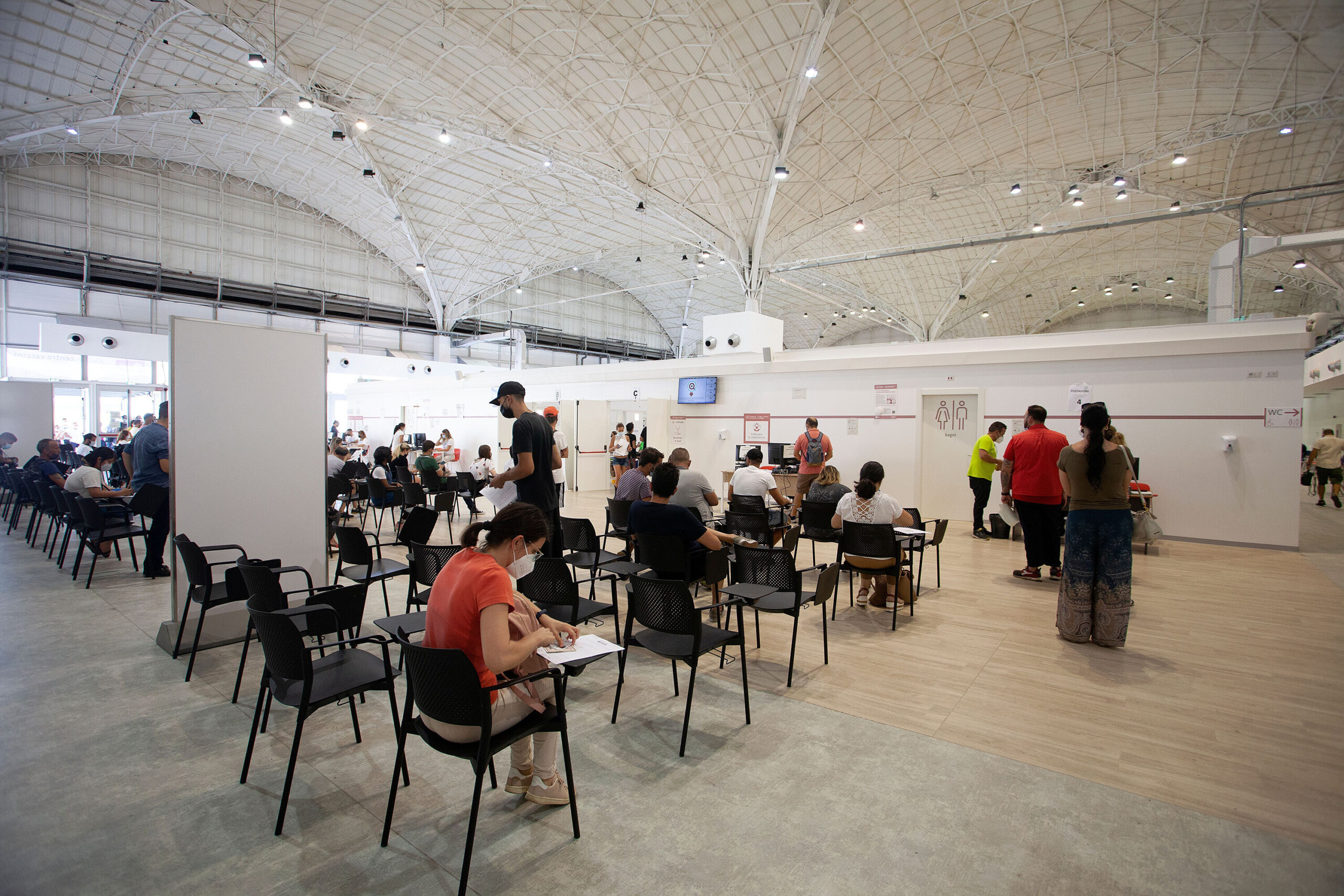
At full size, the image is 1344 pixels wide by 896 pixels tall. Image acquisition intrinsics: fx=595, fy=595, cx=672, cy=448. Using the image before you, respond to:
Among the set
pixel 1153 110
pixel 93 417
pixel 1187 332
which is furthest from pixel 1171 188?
pixel 93 417

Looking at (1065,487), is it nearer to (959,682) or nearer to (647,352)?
(959,682)

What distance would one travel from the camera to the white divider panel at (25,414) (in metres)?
11.6

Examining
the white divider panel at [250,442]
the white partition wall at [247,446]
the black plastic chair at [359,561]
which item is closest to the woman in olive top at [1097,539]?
the black plastic chair at [359,561]

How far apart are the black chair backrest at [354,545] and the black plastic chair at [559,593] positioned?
1.33 m

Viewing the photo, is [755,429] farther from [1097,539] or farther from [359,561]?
[359,561]

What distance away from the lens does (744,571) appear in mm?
3900

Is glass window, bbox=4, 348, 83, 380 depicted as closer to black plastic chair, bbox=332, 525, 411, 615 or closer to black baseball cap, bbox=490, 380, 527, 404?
black plastic chair, bbox=332, 525, 411, 615

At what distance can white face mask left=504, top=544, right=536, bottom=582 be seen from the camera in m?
2.26

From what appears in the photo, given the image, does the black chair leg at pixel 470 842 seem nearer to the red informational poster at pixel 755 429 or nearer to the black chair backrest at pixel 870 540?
the black chair backrest at pixel 870 540

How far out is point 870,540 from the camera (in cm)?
460

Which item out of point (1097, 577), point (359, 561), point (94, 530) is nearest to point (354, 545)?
point (359, 561)

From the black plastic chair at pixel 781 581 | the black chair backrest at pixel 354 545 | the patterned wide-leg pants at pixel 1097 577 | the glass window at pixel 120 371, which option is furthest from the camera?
the glass window at pixel 120 371

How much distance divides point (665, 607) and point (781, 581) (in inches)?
43.0

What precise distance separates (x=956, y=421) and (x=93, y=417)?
76.9 ft
